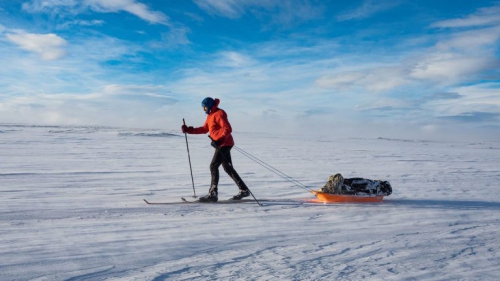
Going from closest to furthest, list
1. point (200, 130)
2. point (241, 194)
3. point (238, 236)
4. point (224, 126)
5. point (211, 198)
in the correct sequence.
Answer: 1. point (238, 236)
2. point (224, 126)
3. point (211, 198)
4. point (241, 194)
5. point (200, 130)

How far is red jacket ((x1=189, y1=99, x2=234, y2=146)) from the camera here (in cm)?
668

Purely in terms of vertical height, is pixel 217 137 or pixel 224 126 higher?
pixel 224 126

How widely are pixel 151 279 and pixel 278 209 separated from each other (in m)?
3.32

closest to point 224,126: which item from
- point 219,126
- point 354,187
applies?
point 219,126

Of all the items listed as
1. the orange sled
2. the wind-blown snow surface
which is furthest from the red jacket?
the orange sled

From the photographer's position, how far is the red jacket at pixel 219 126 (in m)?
6.68

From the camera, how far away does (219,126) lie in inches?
269

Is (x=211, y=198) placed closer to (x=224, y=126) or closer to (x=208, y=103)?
(x=224, y=126)

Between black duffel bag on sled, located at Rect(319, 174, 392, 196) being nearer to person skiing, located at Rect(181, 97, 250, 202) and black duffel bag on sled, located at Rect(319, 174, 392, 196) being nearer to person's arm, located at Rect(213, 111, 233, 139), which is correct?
person skiing, located at Rect(181, 97, 250, 202)

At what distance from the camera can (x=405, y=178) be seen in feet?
36.9

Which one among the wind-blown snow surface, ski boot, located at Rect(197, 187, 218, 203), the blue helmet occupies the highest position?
the blue helmet

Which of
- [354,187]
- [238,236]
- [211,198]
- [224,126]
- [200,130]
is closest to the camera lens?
[238,236]

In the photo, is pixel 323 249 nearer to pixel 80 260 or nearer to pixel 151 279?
pixel 151 279

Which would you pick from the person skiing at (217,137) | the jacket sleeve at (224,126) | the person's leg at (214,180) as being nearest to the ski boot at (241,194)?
the person skiing at (217,137)
